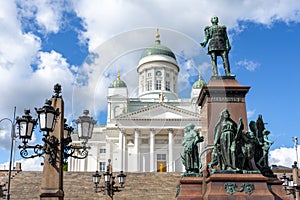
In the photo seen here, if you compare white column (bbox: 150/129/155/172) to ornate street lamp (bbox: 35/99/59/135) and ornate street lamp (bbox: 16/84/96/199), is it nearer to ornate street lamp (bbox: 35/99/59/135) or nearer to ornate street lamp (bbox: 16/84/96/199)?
ornate street lamp (bbox: 16/84/96/199)

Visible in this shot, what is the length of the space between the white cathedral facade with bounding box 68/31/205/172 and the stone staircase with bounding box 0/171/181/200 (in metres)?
18.0

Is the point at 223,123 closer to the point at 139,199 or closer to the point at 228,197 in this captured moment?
the point at 228,197

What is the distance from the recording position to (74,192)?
98.6 ft

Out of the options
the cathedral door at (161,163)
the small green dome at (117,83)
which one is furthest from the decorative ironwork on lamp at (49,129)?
the small green dome at (117,83)

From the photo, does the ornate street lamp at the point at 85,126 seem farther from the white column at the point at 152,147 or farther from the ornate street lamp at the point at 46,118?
the white column at the point at 152,147

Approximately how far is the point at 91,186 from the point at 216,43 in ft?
72.0

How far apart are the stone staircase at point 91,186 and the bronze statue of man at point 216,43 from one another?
693 inches

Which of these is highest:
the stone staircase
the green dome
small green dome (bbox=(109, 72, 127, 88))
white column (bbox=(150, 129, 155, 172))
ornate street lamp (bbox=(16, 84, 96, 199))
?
the green dome

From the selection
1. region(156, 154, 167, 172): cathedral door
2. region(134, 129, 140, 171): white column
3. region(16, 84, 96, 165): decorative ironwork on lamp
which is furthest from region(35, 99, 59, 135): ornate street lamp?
region(134, 129, 140, 171): white column

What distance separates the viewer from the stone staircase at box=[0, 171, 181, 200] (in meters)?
29.1

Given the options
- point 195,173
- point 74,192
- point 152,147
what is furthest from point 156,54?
point 195,173

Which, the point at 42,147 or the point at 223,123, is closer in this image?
the point at 42,147

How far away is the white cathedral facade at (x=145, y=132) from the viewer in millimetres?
56906

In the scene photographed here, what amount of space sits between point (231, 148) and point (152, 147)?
158ft
